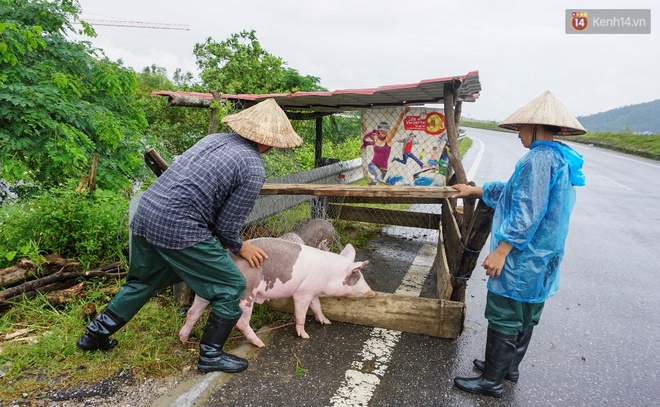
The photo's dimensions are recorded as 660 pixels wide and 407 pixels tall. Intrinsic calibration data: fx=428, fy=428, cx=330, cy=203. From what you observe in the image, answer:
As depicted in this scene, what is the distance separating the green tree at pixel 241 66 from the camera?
28.5 feet

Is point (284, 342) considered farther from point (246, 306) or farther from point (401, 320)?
point (401, 320)

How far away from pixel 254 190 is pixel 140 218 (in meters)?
0.74

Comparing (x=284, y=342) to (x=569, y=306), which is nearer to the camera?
(x=284, y=342)

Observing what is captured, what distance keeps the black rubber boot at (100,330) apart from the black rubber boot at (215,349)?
598mm

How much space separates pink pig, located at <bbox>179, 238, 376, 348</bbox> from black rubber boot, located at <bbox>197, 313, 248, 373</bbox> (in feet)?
1.00

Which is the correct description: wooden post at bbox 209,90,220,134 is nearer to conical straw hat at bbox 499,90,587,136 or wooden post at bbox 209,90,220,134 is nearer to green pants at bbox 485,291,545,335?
conical straw hat at bbox 499,90,587,136

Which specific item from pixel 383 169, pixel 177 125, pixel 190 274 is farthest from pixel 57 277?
pixel 177 125

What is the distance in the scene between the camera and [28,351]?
2910mm

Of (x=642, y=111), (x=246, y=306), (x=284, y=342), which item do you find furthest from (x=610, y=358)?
(x=642, y=111)

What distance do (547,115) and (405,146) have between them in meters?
2.95

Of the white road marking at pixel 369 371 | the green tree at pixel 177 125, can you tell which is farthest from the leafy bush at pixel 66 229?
the green tree at pixel 177 125

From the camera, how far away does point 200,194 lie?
266 cm

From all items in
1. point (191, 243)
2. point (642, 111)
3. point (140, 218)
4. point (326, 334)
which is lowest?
point (326, 334)

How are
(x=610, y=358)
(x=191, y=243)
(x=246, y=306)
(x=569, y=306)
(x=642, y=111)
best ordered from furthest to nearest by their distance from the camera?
1. (x=642, y=111)
2. (x=569, y=306)
3. (x=610, y=358)
4. (x=246, y=306)
5. (x=191, y=243)
